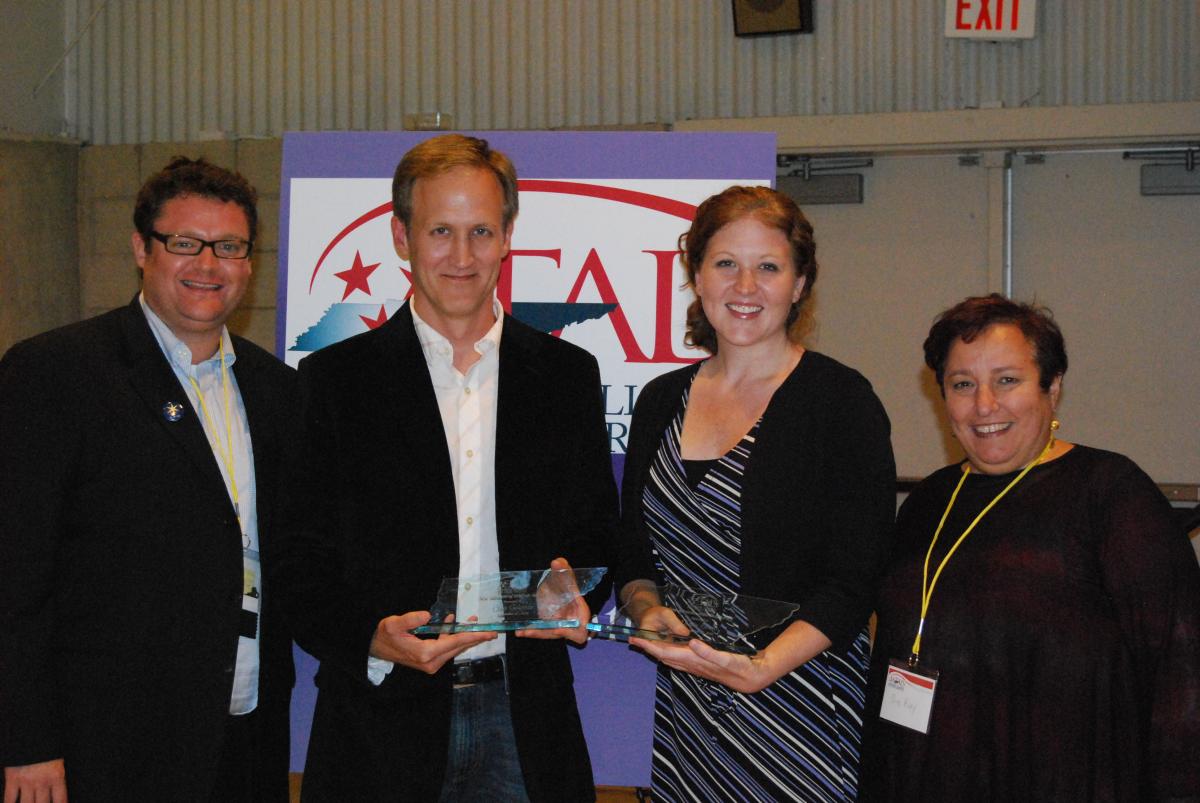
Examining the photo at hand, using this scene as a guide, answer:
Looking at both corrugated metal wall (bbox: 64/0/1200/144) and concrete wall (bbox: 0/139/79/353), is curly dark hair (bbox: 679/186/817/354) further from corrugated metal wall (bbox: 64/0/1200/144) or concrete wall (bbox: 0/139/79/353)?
concrete wall (bbox: 0/139/79/353)

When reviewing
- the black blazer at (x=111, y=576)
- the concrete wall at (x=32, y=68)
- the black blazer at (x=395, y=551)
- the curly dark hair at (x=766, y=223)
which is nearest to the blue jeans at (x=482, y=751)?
the black blazer at (x=395, y=551)

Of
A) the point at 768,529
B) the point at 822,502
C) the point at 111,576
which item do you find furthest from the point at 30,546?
the point at 822,502

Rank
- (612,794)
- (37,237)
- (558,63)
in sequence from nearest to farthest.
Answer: (612,794)
(558,63)
(37,237)

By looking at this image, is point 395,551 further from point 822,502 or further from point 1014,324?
point 1014,324

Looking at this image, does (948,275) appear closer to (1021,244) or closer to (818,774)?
(1021,244)

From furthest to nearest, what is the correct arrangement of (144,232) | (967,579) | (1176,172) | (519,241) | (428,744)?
(1176,172)
(519,241)
(144,232)
(967,579)
(428,744)

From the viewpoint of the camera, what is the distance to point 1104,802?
7.27 ft

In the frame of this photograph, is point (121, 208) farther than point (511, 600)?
Yes

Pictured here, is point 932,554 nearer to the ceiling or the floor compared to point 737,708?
nearer to the ceiling

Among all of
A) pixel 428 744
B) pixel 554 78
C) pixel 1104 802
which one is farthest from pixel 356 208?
pixel 554 78

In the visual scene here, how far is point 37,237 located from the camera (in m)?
7.67

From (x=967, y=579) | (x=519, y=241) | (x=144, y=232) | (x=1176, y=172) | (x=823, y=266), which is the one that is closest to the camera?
(x=967, y=579)

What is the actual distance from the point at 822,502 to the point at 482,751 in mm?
866

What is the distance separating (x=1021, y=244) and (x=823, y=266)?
3.89ft
